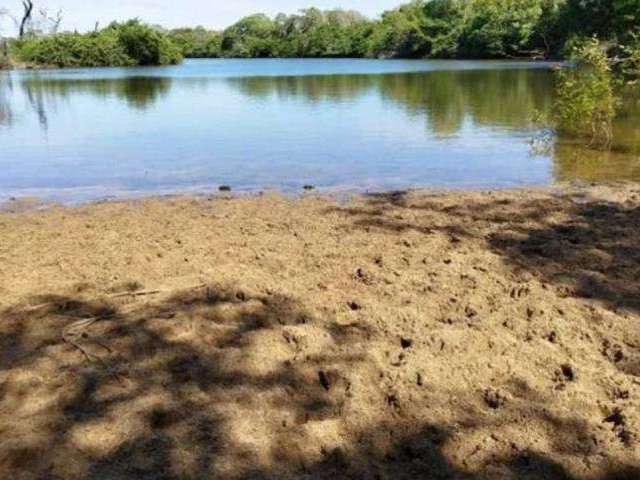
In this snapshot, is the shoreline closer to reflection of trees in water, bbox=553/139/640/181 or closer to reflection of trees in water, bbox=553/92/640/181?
reflection of trees in water, bbox=553/139/640/181

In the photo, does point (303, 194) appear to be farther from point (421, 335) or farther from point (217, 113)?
point (217, 113)

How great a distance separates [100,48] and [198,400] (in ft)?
284

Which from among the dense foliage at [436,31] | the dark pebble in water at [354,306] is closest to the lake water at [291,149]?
the dark pebble in water at [354,306]

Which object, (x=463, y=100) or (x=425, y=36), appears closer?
(x=463, y=100)

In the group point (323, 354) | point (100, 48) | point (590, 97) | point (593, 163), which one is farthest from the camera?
point (100, 48)

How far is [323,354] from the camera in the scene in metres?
3.65

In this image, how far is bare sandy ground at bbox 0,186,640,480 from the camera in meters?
2.89

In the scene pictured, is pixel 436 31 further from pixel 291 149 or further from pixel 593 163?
pixel 593 163

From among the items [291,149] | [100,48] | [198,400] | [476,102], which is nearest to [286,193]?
[291,149]

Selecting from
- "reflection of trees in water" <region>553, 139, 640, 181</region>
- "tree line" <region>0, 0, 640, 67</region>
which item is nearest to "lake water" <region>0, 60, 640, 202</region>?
"reflection of trees in water" <region>553, 139, 640, 181</region>

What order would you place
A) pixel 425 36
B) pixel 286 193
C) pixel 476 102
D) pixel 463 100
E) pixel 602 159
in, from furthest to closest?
1. pixel 425 36
2. pixel 463 100
3. pixel 476 102
4. pixel 602 159
5. pixel 286 193

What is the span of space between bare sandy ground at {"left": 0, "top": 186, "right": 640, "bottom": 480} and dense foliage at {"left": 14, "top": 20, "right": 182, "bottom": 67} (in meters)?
82.2

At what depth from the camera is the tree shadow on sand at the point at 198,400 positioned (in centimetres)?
281

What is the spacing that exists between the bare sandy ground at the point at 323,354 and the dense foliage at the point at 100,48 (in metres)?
82.2
